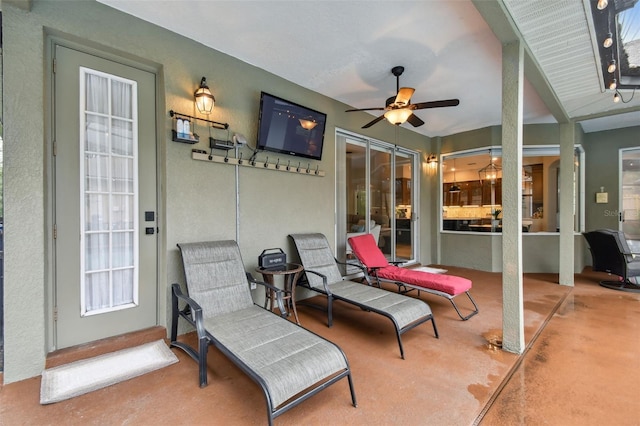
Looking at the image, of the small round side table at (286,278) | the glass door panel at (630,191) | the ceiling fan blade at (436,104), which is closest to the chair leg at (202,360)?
the small round side table at (286,278)

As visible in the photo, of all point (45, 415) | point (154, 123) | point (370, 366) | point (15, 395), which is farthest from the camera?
point (154, 123)

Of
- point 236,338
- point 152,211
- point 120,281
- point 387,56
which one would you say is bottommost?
point 236,338

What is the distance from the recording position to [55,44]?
2.41 m

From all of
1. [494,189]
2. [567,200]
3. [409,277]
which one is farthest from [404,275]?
[494,189]

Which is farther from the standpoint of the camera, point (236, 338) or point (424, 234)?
point (424, 234)

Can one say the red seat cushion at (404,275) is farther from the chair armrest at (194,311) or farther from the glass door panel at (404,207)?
the chair armrest at (194,311)

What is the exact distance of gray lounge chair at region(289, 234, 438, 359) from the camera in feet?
8.81

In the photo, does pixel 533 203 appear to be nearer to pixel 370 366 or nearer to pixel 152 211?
pixel 370 366

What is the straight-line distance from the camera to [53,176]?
2.41 m

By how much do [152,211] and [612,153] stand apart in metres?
8.76

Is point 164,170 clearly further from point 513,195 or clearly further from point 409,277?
point 513,195

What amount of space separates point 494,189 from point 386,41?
4.67m

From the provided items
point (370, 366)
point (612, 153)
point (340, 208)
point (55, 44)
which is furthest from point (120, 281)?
point (612, 153)

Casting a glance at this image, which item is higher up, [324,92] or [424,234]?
[324,92]
